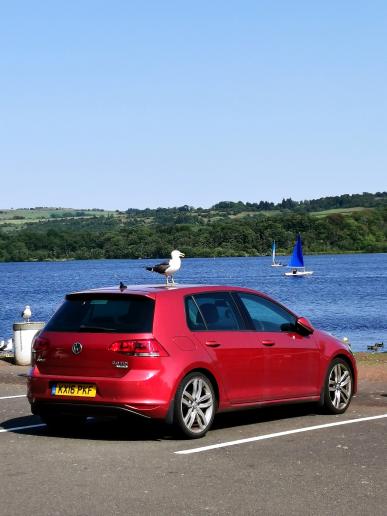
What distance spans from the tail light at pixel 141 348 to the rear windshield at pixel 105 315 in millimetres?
124

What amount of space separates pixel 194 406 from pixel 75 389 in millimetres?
1117

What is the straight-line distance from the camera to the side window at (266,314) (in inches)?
459

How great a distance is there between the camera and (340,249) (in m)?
189

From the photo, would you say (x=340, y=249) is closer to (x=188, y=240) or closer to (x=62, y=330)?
(x=188, y=240)

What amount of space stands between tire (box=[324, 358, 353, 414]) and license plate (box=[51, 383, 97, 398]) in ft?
9.66

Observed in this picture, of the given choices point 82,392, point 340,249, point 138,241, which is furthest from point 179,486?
point 340,249

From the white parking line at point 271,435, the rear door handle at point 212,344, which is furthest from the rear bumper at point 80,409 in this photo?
the rear door handle at point 212,344

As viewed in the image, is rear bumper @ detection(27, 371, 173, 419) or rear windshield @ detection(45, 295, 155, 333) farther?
rear windshield @ detection(45, 295, 155, 333)

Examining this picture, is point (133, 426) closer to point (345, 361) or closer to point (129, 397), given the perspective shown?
point (129, 397)

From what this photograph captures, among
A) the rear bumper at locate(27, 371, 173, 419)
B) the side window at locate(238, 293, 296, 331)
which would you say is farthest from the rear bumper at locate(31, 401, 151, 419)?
the side window at locate(238, 293, 296, 331)

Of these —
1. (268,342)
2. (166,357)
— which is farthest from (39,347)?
(268,342)

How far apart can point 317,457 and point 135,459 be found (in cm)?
151

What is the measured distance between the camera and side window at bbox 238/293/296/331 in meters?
11.7

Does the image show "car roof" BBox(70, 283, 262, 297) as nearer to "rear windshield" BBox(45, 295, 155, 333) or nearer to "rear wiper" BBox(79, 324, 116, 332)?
"rear windshield" BBox(45, 295, 155, 333)
